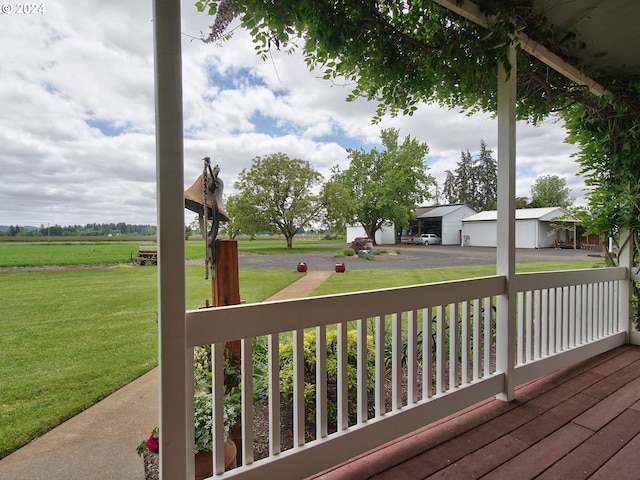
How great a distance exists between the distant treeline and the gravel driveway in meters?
0.44

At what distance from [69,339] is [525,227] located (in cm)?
270

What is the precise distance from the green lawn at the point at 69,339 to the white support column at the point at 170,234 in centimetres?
25

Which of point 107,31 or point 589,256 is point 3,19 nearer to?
point 107,31

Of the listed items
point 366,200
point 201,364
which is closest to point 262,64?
point 366,200

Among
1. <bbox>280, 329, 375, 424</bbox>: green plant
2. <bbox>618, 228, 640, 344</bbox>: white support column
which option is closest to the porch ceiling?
<bbox>618, 228, 640, 344</bbox>: white support column

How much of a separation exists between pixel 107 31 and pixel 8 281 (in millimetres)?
981

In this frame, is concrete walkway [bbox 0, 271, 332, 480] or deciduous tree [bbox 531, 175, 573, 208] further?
deciduous tree [bbox 531, 175, 573, 208]

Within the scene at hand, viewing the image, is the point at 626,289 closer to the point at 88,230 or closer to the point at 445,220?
the point at 445,220

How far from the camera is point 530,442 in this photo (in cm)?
181

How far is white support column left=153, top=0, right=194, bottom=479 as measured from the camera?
1.16 m

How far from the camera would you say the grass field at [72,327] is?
1245mm

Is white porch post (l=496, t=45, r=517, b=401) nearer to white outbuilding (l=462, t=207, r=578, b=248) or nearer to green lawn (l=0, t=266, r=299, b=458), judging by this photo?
white outbuilding (l=462, t=207, r=578, b=248)

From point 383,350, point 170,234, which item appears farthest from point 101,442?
point 383,350
